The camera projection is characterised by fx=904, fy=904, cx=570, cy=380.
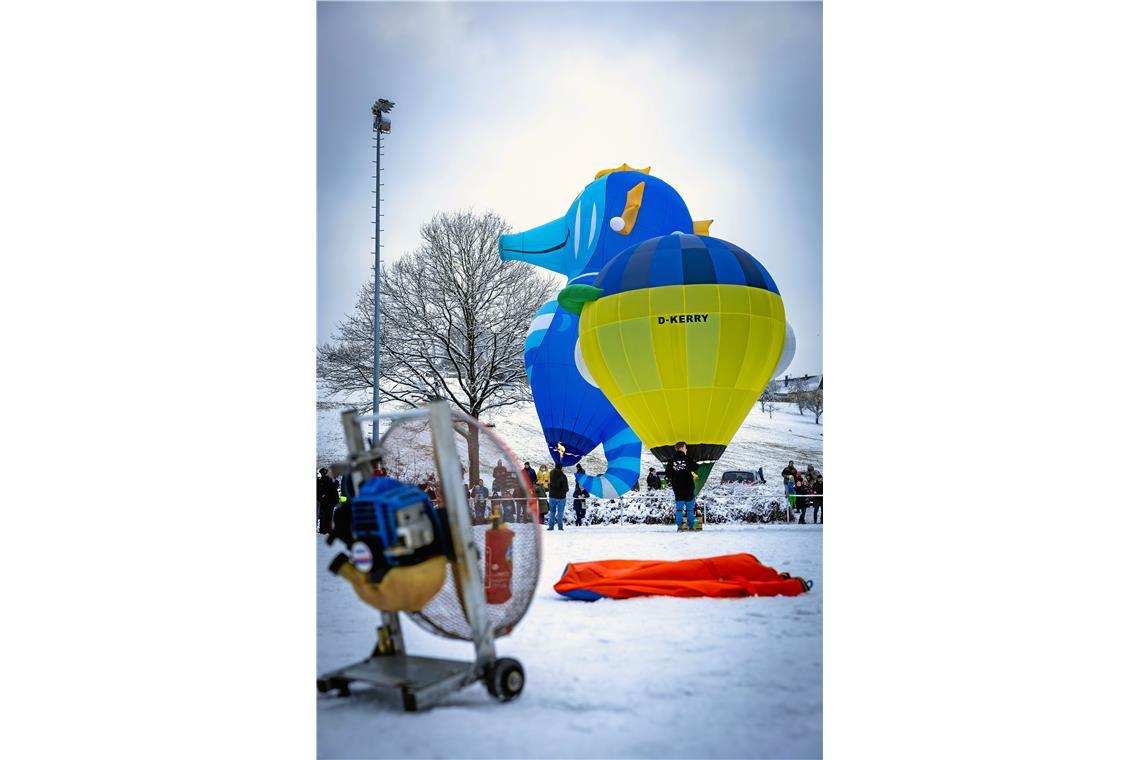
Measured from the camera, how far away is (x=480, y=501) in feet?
11.5

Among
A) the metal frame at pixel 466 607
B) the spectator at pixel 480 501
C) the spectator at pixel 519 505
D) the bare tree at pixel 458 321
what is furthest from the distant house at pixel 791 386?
the metal frame at pixel 466 607

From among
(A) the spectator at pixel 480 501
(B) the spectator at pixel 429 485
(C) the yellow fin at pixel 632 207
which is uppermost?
(C) the yellow fin at pixel 632 207

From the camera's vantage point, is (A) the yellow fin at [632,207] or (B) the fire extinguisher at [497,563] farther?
(A) the yellow fin at [632,207]

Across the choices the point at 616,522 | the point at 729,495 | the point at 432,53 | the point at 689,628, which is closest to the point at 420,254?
the point at 616,522

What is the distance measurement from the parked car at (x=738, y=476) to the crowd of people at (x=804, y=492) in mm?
1683

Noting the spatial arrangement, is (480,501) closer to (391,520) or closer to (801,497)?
(391,520)

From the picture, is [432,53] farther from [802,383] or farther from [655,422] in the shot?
[802,383]

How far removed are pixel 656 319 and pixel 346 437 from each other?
4.55 m

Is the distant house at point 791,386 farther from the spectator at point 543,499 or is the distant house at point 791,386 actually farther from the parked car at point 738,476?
the spectator at point 543,499

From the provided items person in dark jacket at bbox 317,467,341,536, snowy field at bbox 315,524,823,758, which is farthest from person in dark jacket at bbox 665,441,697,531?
snowy field at bbox 315,524,823,758

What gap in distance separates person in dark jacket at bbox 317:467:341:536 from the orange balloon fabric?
1.34m

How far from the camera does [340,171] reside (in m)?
3.61

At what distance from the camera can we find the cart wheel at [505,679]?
271 cm

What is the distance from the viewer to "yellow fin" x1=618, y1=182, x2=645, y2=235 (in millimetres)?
8633
